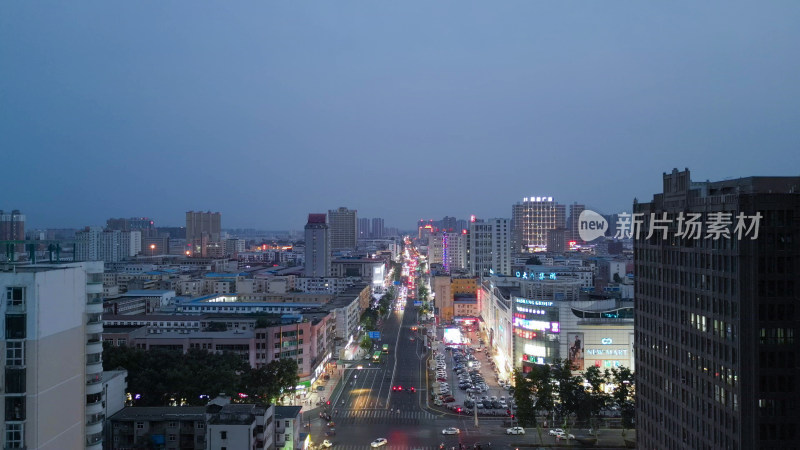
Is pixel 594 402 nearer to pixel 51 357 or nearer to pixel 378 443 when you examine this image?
pixel 378 443

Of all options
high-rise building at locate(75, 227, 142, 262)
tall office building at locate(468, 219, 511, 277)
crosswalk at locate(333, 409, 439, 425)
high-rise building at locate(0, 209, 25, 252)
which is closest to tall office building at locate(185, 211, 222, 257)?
high-rise building at locate(75, 227, 142, 262)

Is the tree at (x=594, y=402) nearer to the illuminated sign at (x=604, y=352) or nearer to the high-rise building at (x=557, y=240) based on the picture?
the illuminated sign at (x=604, y=352)

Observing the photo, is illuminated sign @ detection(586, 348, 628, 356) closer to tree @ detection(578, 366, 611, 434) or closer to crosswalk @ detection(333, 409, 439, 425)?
tree @ detection(578, 366, 611, 434)

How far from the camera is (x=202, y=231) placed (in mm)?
169750

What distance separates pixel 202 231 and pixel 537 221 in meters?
91.4

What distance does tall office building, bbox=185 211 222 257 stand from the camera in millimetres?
148875

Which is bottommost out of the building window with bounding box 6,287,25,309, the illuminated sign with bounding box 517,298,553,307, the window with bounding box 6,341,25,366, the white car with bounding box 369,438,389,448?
the white car with bounding box 369,438,389,448

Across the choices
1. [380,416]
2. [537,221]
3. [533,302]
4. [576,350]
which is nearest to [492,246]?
[533,302]

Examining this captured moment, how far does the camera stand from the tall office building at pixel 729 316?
18000 millimetres

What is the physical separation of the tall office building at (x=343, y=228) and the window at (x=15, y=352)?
176971mm

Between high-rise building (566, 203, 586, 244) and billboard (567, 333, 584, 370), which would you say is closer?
billboard (567, 333, 584, 370)

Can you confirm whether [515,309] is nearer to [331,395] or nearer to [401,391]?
[401,391]

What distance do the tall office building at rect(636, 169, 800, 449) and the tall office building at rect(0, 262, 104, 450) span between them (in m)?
19.2

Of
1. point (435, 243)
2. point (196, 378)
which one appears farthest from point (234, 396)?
point (435, 243)
